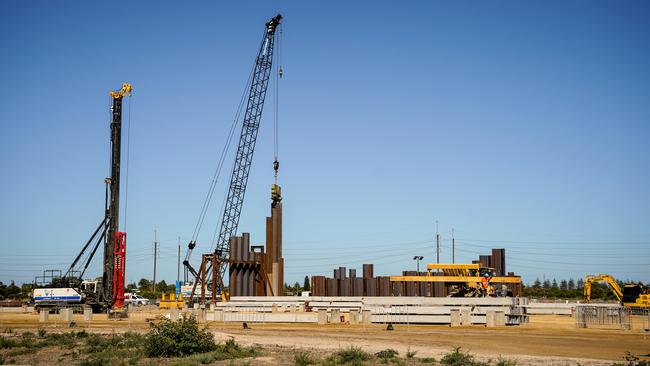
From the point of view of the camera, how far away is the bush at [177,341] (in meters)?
30.2

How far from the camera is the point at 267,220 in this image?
69062mm

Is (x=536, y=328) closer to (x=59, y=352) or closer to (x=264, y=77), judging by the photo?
(x=59, y=352)

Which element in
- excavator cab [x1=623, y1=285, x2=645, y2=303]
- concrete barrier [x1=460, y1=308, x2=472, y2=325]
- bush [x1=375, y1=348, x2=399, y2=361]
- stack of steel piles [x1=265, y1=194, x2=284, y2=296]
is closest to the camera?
bush [x1=375, y1=348, x2=399, y2=361]

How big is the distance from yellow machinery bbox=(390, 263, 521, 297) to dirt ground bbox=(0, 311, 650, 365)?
8133 mm

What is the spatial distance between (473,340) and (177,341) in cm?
1467

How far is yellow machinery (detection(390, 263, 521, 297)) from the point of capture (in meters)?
56.4

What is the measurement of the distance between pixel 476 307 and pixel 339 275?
74.1 ft

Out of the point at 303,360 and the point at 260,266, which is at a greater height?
the point at 260,266

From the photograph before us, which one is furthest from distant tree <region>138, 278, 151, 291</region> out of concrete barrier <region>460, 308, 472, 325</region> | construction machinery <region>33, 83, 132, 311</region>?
concrete barrier <region>460, 308, 472, 325</region>

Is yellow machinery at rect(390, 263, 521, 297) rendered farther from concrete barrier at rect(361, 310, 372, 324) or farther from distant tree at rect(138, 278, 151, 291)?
distant tree at rect(138, 278, 151, 291)

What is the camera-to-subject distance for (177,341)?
100 ft

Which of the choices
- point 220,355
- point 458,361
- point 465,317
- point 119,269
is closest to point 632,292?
point 465,317

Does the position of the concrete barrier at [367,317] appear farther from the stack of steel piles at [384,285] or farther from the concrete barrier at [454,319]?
the stack of steel piles at [384,285]

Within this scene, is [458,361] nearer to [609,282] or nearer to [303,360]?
[303,360]
